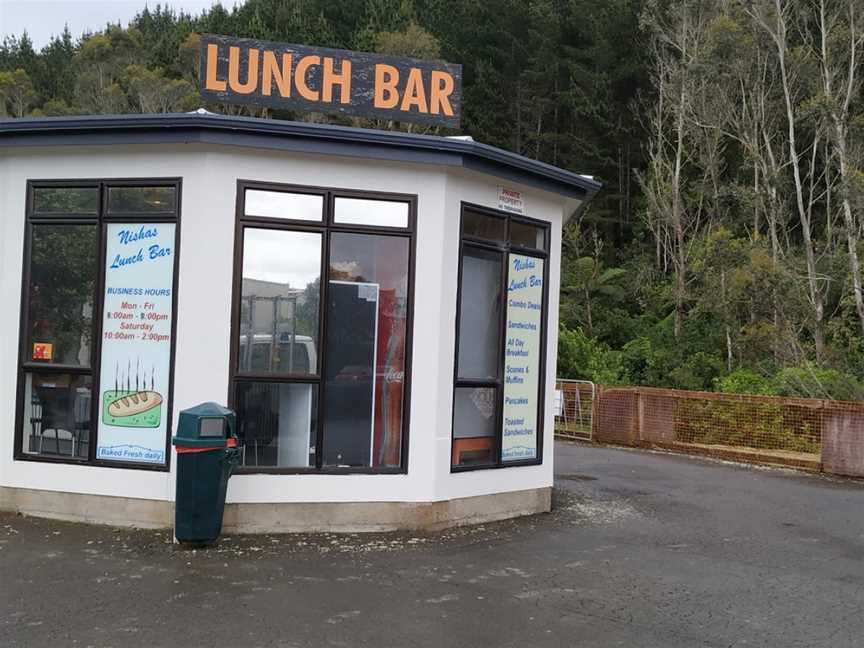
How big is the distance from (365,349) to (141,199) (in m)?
2.71

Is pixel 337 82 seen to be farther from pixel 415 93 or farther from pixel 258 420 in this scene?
pixel 258 420

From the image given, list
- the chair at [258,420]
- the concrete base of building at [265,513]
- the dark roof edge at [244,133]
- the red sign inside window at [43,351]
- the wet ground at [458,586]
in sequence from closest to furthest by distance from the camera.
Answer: the wet ground at [458,586] → the dark roof edge at [244,133] → the concrete base of building at [265,513] → the chair at [258,420] → the red sign inside window at [43,351]

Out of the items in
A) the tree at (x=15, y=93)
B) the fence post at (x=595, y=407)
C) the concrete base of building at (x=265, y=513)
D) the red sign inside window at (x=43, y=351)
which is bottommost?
the concrete base of building at (x=265, y=513)

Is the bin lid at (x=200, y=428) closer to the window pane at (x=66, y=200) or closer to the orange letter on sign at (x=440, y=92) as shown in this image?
the window pane at (x=66, y=200)

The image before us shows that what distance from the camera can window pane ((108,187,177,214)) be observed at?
29.6 ft

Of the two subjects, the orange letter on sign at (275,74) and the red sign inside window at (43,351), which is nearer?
the red sign inside window at (43,351)

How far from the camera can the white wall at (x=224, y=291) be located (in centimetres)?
878

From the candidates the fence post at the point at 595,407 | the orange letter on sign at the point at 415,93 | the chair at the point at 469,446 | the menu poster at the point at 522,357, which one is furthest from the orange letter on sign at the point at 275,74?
the fence post at the point at 595,407

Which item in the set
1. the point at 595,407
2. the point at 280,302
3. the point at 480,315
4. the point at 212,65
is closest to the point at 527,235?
the point at 480,315

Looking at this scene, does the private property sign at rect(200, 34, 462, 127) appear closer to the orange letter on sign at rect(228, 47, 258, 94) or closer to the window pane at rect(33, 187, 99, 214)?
the orange letter on sign at rect(228, 47, 258, 94)

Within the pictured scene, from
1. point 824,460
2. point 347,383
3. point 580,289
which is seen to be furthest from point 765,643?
point 580,289

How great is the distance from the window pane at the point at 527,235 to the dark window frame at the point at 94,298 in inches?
143

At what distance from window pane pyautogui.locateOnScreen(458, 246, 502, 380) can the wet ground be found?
5.67ft

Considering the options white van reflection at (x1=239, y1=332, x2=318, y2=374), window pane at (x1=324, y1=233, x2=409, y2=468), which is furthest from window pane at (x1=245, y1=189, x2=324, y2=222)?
white van reflection at (x1=239, y1=332, x2=318, y2=374)
